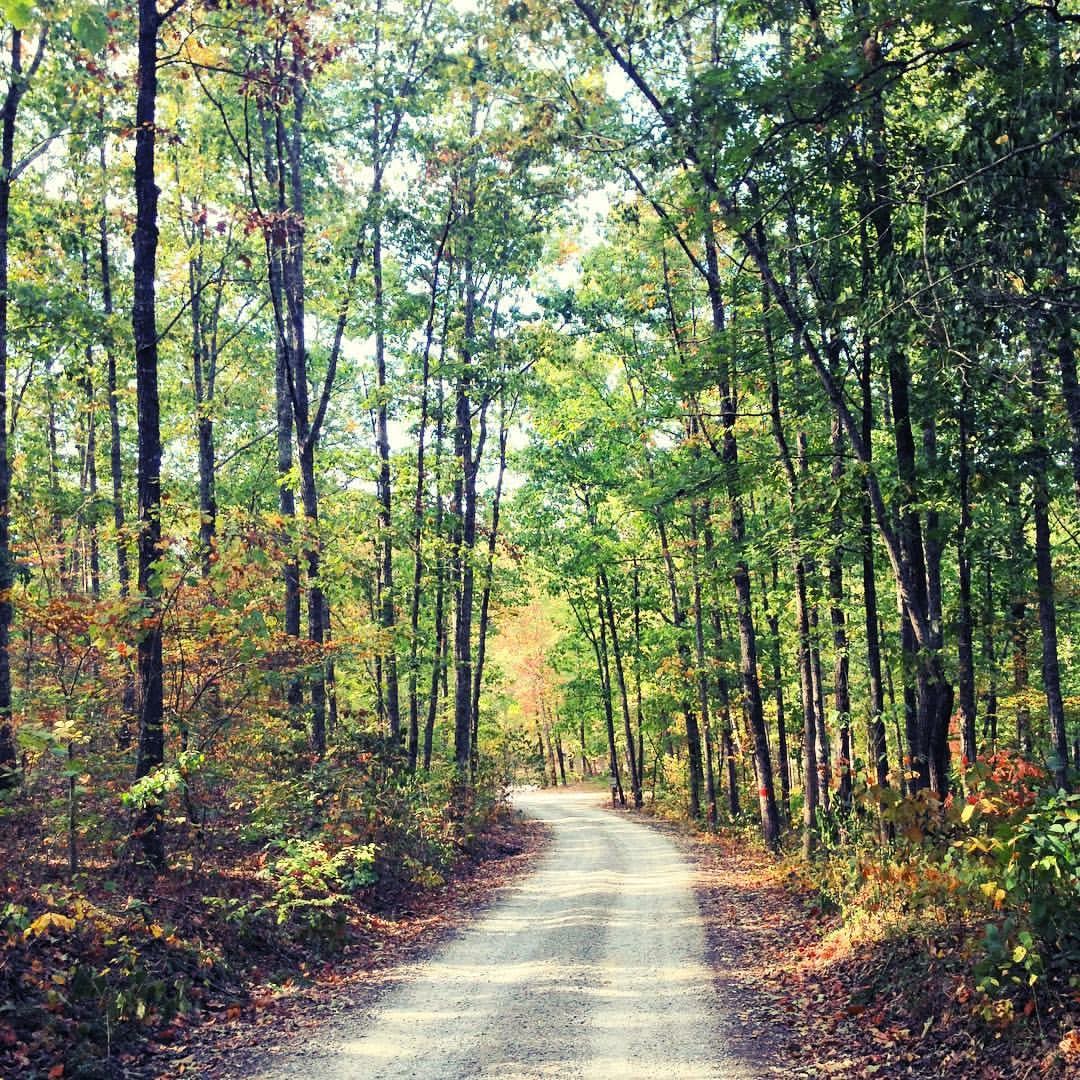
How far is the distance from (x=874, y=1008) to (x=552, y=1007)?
2848mm

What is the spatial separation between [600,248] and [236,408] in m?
12.7

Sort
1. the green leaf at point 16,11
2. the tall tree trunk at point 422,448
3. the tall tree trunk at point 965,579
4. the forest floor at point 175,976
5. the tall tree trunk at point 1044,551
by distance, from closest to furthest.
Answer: the green leaf at point 16,11
the forest floor at point 175,976
the tall tree trunk at point 1044,551
the tall tree trunk at point 965,579
the tall tree trunk at point 422,448

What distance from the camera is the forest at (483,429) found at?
6879 millimetres

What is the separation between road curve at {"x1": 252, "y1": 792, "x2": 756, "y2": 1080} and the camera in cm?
620

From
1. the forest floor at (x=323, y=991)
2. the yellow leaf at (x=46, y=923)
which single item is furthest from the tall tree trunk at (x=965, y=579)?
the yellow leaf at (x=46, y=923)

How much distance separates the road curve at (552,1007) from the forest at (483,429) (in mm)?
1598

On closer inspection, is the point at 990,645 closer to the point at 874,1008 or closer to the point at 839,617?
the point at 839,617

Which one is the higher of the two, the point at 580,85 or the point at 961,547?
the point at 580,85

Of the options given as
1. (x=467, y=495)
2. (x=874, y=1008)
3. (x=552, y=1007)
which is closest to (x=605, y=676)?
(x=467, y=495)

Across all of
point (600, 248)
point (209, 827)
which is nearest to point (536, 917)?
point (209, 827)

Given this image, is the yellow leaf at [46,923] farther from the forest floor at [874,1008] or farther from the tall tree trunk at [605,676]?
the tall tree trunk at [605,676]

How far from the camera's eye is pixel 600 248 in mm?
24688

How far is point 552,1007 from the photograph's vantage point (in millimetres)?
7523

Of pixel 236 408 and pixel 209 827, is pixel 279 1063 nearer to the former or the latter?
pixel 209 827
